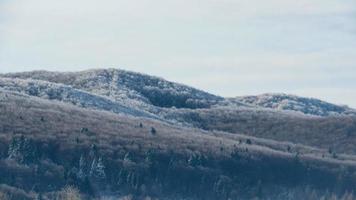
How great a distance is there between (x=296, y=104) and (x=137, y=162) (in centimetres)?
10896

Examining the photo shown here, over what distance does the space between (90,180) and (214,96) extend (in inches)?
3800

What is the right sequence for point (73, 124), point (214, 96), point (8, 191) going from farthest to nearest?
point (214, 96) → point (73, 124) → point (8, 191)

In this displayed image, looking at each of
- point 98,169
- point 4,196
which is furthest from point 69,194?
point 98,169

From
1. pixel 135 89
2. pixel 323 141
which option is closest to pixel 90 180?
pixel 323 141

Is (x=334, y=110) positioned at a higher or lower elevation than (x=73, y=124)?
higher

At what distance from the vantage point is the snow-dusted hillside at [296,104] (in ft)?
604

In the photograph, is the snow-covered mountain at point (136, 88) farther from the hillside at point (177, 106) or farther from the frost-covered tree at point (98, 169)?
the frost-covered tree at point (98, 169)

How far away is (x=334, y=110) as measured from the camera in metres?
190

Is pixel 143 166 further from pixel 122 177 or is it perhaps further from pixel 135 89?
pixel 135 89

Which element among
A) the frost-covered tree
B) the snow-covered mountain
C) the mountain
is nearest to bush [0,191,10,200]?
the mountain

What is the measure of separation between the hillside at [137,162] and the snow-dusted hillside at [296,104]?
81.4m

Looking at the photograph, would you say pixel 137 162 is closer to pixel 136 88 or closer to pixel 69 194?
pixel 69 194

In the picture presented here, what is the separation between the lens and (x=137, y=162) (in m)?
81.4

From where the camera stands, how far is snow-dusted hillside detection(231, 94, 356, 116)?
18400 cm
